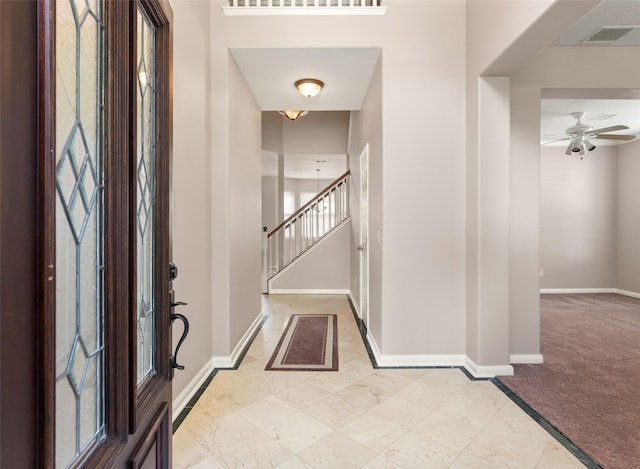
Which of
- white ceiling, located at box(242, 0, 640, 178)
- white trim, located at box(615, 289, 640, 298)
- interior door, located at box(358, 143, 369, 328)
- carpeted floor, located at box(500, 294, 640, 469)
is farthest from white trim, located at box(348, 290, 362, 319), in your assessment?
white trim, located at box(615, 289, 640, 298)

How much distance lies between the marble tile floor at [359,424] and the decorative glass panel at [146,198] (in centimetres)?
108

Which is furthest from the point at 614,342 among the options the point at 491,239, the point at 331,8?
the point at 331,8

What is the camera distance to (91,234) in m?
0.73

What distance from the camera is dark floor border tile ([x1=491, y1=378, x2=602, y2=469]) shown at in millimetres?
1707

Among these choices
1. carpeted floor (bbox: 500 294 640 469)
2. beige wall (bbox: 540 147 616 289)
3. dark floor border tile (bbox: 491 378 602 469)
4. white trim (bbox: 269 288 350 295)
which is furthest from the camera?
beige wall (bbox: 540 147 616 289)

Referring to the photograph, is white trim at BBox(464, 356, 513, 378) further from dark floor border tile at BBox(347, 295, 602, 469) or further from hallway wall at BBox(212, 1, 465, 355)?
hallway wall at BBox(212, 1, 465, 355)

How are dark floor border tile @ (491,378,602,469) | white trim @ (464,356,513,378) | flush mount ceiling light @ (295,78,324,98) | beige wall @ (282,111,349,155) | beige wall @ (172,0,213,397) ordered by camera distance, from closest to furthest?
dark floor border tile @ (491,378,602,469) → beige wall @ (172,0,213,397) → white trim @ (464,356,513,378) → flush mount ceiling light @ (295,78,324,98) → beige wall @ (282,111,349,155)

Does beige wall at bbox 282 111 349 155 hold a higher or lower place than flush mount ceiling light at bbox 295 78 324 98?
higher

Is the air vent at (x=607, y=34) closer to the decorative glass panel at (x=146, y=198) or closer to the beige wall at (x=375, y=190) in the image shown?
the beige wall at (x=375, y=190)

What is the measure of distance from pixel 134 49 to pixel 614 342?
4.93 m

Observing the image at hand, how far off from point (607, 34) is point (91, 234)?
3.95 meters

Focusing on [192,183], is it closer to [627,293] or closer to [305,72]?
[305,72]

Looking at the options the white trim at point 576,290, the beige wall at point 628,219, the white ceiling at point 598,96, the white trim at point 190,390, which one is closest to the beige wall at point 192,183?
the white trim at point 190,390

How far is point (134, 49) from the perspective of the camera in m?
0.80
